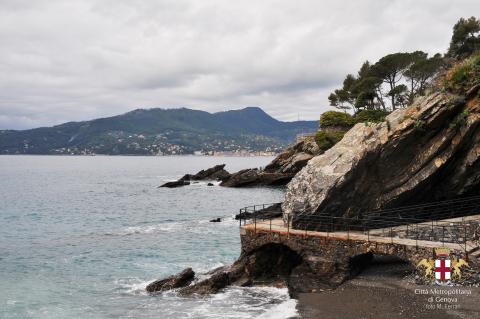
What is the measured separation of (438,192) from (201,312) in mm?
18244

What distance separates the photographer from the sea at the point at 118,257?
75.5ft

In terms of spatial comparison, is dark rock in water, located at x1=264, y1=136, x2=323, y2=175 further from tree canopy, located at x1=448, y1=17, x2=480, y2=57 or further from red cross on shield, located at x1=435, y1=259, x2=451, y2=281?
red cross on shield, located at x1=435, y1=259, x2=451, y2=281

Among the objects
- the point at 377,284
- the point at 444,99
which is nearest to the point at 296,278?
the point at 377,284

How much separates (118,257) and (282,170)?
2290 inches

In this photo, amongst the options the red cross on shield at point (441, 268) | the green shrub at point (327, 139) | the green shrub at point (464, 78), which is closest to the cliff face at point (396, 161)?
the green shrub at point (464, 78)

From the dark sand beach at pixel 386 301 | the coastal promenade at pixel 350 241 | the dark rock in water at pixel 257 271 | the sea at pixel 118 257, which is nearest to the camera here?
the dark sand beach at pixel 386 301

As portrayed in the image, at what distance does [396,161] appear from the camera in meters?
27.8

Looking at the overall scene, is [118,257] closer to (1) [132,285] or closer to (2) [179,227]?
(1) [132,285]

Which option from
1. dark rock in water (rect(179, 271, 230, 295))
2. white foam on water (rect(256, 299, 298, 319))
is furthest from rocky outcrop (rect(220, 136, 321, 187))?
white foam on water (rect(256, 299, 298, 319))

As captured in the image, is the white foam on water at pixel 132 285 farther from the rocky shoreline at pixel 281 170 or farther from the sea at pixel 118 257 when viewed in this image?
the rocky shoreline at pixel 281 170

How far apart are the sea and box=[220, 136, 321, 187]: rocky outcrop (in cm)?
1390

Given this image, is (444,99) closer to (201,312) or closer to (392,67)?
(201,312)

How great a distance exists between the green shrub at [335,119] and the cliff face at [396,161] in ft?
169

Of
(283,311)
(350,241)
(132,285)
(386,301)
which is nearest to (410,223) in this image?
(350,241)
